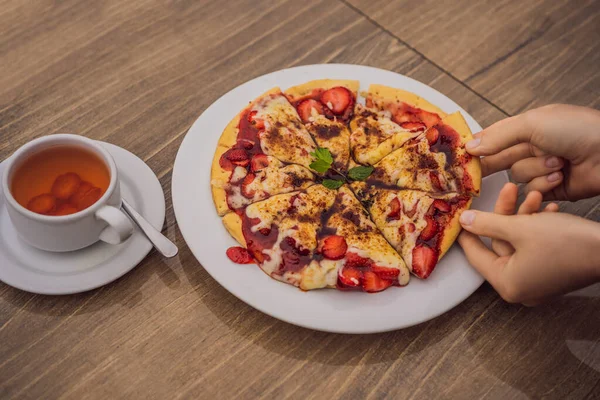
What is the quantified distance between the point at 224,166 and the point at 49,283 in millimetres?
463

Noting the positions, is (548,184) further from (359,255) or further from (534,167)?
(359,255)

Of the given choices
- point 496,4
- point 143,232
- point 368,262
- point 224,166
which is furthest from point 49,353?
point 496,4

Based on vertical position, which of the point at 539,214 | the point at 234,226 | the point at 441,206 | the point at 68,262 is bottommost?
the point at 68,262

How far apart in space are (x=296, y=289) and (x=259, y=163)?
35cm

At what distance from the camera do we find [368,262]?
1266 mm

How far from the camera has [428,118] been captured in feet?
5.00

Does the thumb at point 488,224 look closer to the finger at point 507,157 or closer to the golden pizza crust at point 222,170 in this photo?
the finger at point 507,157

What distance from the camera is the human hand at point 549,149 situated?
4.37ft

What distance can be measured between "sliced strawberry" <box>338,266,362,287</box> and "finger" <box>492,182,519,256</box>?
0.31 m

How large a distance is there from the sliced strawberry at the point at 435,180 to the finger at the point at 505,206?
0.15 m

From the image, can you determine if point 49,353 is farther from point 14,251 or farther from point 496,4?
point 496,4

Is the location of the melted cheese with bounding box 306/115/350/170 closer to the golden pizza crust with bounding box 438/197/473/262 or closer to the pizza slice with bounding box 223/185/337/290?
the pizza slice with bounding box 223/185/337/290

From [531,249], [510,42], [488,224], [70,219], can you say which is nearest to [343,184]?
[488,224]

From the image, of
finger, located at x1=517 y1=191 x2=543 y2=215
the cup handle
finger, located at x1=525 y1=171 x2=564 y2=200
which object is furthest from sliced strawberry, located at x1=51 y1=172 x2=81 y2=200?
finger, located at x1=525 y1=171 x2=564 y2=200
